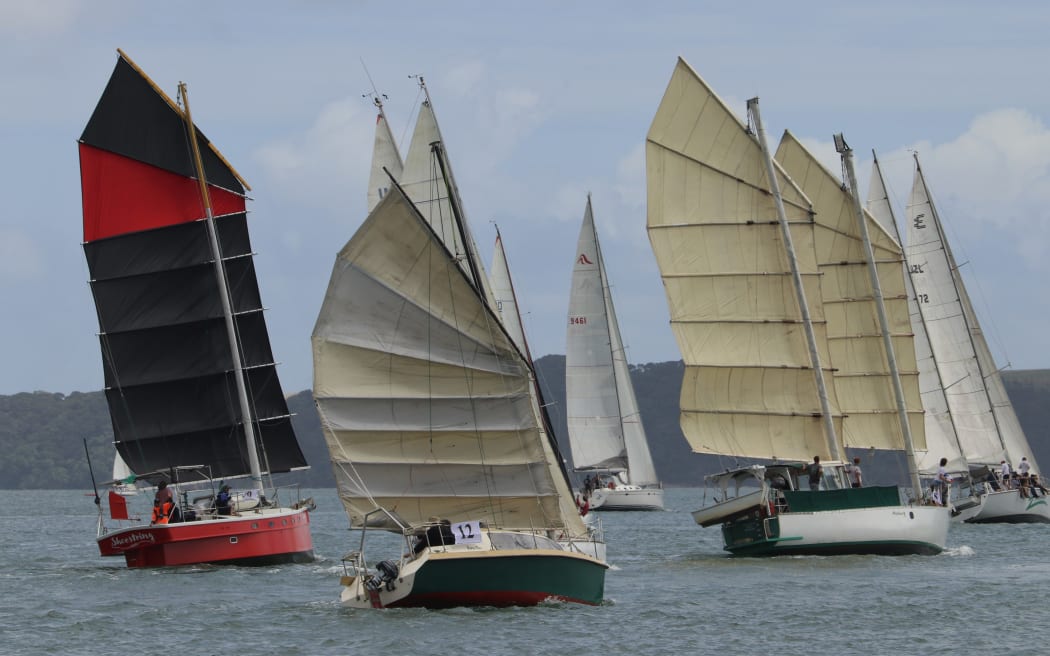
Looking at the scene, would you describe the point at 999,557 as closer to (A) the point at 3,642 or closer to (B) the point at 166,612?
(B) the point at 166,612

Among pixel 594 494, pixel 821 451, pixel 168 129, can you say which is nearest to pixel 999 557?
pixel 821 451

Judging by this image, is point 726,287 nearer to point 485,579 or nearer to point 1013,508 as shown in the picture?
point 485,579

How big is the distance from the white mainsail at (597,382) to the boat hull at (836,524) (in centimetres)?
4446

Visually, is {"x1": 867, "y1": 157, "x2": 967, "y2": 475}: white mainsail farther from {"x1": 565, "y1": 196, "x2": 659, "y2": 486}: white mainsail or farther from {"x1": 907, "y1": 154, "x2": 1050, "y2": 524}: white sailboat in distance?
{"x1": 565, "y1": 196, "x2": 659, "y2": 486}: white mainsail

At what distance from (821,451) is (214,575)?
17.9 meters

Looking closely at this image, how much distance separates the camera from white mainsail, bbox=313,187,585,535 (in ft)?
119

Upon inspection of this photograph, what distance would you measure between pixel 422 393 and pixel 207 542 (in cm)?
1585

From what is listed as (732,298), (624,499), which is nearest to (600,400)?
(624,499)

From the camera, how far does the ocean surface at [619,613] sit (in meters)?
32.1

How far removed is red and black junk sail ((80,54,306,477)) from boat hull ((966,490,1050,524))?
29764mm

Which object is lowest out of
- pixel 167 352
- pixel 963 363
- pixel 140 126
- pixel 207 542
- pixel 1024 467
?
pixel 1024 467

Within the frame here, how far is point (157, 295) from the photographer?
5622cm

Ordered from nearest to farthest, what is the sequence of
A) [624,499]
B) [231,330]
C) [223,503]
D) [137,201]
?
[223,503], [231,330], [137,201], [624,499]

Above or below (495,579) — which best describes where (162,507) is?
above
